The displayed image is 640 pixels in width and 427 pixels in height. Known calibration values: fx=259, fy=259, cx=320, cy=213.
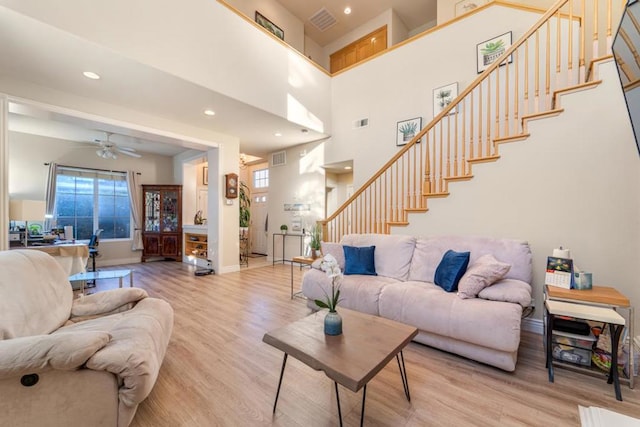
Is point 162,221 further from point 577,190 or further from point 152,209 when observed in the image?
point 577,190

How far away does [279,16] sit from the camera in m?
6.13

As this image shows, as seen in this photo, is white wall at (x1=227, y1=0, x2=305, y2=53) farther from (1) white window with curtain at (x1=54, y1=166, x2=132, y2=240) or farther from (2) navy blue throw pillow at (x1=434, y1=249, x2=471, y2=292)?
(2) navy blue throw pillow at (x1=434, y1=249, x2=471, y2=292)

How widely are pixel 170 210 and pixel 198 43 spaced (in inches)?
193

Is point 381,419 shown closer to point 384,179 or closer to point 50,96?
point 384,179

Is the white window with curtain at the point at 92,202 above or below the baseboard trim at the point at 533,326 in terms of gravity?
above

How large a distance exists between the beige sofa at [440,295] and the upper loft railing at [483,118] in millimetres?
706

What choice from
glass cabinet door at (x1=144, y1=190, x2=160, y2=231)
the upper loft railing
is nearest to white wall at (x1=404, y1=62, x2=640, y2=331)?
the upper loft railing

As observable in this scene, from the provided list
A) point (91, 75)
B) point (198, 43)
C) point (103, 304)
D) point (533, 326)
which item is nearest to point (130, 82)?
point (91, 75)

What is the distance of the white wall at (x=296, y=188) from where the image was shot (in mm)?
5980

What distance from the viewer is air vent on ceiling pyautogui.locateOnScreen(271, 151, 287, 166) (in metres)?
6.68

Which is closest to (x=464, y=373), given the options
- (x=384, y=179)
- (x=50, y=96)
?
(x=384, y=179)

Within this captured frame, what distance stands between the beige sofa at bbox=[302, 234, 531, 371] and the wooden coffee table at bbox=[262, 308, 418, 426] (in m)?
0.65

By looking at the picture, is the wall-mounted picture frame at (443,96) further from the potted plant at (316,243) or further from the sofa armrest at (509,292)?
the sofa armrest at (509,292)

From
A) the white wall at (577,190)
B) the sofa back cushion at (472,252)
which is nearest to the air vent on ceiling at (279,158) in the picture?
the sofa back cushion at (472,252)
